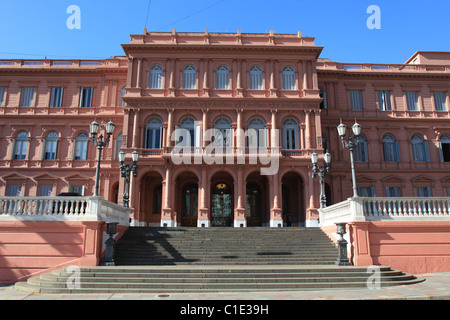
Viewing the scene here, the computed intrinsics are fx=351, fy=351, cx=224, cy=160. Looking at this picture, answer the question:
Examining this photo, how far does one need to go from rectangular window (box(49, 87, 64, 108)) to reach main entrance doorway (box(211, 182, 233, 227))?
1563 cm

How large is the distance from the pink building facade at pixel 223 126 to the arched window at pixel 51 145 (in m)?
0.11

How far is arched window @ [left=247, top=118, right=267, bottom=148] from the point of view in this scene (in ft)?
89.6

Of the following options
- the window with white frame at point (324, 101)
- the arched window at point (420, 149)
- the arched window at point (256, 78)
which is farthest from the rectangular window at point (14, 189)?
the arched window at point (420, 149)

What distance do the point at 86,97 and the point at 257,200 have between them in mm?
17480

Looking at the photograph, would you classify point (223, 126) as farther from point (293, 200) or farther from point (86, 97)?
point (86, 97)

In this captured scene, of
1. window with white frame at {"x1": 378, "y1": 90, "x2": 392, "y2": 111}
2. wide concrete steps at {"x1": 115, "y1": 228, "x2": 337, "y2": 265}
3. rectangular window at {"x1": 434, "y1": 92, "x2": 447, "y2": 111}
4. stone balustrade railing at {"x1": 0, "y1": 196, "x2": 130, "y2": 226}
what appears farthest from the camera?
rectangular window at {"x1": 434, "y1": 92, "x2": 447, "y2": 111}

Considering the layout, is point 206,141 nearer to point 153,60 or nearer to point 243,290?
point 153,60

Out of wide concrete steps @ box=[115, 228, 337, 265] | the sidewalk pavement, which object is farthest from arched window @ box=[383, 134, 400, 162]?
the sidewalk pavement

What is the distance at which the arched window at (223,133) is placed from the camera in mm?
27062

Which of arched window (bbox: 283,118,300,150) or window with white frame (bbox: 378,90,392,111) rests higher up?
window with white frame (bbox: 378,90,392,111)

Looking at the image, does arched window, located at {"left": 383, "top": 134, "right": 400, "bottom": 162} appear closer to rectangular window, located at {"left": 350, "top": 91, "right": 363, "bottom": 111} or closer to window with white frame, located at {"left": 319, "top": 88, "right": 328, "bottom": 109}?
rectangular window, located at {"left": 350, "top": 91, "right": 363, "bottom": 111}

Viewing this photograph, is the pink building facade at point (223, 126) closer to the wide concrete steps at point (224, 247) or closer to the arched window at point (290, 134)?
the arched window at point (290, 134)

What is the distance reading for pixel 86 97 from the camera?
31.0 metres

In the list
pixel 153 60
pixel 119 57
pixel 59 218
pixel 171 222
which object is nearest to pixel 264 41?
pixel 153 60
